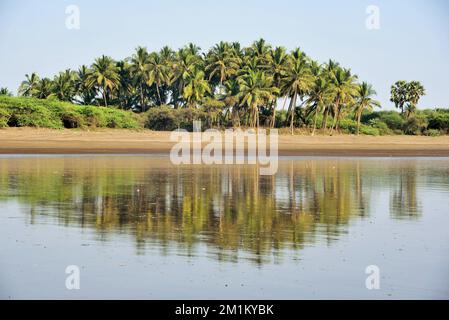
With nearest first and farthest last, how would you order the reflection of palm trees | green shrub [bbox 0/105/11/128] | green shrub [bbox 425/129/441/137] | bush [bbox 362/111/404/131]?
the reflection of palm trees < green shrub [bbox 0/105/11/128] < green shrub [bbox 425/129/441/137] < bush [bbox 362/111/404/131]

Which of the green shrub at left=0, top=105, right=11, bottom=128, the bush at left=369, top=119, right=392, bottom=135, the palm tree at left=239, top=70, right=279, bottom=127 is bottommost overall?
the bush at left=369, top=119, right=392, bottom=135

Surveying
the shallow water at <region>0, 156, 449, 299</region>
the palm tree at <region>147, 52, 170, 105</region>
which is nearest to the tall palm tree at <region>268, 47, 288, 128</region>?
the palm tree at <region>147, 52, 170, 105</region>

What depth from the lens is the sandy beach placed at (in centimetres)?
5538

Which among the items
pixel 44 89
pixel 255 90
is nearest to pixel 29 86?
pixel 44 89

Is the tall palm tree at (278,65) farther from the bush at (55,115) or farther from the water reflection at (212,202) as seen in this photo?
the water reflection at (212,202)

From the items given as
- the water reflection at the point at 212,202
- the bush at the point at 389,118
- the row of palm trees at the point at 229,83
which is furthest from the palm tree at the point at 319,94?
the water reflection at the point at 212,202

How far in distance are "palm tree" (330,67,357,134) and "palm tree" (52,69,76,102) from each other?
30.5 metres

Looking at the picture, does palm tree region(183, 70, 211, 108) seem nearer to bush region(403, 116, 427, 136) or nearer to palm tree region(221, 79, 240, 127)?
palm tree region(221, 79, 240, 127)

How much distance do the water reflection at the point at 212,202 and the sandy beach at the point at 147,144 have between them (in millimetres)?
21073

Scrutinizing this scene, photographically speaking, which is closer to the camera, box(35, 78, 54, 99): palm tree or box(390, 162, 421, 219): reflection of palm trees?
box(390, 162, 421, 219): reflection of palm trees

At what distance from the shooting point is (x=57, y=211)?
18.4 m

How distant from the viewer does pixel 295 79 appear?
269ft

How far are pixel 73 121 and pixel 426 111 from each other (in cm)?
4862

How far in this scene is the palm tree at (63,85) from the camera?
286ft
